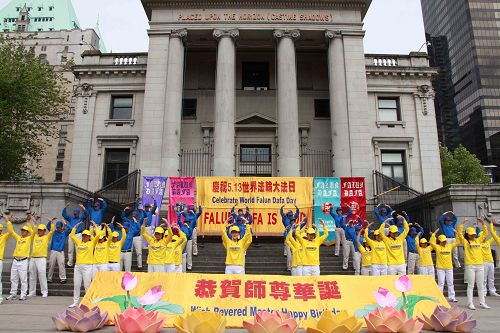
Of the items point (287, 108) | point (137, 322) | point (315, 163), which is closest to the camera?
point (137, 322)

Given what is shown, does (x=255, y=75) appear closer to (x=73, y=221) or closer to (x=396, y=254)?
(x=73, y=221)

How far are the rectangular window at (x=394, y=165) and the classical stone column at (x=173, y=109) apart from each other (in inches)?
550

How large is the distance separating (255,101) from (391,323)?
71.8 feet

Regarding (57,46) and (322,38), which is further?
(57,46)

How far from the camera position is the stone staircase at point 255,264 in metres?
12.6

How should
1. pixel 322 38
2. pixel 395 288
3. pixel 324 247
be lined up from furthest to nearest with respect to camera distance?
pixel 322 38
pixel 324 247
pixel 395 288

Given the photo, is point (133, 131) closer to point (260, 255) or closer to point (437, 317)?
point (260, 255)

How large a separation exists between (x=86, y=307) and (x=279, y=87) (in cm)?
1848

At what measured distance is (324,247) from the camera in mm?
16672

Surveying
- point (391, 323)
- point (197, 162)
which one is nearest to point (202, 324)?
point (391, 323)

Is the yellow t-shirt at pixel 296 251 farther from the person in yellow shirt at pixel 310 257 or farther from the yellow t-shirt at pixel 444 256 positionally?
the yellow t-shirt at pixel 444 256

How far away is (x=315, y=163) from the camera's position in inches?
1011

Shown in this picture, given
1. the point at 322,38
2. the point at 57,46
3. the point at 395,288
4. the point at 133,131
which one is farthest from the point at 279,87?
the point at 57,46

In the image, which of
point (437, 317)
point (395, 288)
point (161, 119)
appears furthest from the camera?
point (161, 119)
